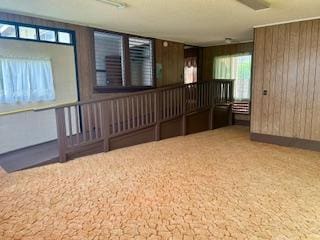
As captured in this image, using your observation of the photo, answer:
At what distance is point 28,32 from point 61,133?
193 centimetres

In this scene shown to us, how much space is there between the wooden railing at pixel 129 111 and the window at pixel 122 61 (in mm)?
798

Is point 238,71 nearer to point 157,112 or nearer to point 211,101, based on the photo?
point 211,101

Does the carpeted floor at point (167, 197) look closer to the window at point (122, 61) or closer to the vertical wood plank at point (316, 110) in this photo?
the vertical wood plank at point (316, 110)

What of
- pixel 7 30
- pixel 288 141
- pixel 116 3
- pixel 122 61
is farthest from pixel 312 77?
pixel 7 30

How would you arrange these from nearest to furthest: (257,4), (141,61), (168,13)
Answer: (257,4) < (168,13) < (141,61)

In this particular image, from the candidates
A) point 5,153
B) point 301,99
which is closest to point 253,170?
point 301,99

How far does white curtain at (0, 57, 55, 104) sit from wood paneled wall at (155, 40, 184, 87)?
129 inches

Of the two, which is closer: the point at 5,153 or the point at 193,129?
the point at 5,153

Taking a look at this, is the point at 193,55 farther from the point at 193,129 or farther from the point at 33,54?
the point at 33,54

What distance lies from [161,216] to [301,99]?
3764mm

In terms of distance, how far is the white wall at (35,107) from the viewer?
13.3 feet

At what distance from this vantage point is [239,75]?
7.67m

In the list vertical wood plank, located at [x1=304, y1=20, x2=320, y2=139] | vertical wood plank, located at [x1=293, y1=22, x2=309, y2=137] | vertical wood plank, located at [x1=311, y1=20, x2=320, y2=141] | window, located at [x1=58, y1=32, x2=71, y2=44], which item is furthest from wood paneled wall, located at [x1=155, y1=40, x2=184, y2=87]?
vertical wood plank, located at [x1=311, y1=20, x2=320, y2=141]

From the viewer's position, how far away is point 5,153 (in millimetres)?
4078
